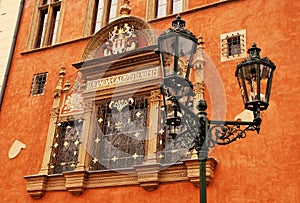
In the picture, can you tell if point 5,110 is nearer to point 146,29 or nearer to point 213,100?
point 146,29

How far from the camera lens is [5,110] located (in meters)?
11.3

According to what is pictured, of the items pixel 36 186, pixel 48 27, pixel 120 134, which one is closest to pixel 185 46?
pixel 120 134

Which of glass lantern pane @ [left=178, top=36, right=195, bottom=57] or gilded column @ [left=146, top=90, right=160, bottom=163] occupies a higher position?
gilded column @ [left=146, top=90, right=160, bottom=163]

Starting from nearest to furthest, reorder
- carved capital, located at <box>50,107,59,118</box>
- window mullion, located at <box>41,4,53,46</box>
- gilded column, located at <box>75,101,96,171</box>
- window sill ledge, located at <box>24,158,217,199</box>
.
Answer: window sill ledge, located at <box>24,158,217,199</box>, gilded column, located at <box>75,101,96,171</box>, carved capital, located at <box>50,107,59,118</box>, window mullion, located at <box>41,4,53,46</box>

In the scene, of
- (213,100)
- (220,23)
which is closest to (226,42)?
(220,23)

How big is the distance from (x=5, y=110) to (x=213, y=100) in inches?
223

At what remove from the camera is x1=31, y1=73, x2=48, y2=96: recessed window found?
11.1m

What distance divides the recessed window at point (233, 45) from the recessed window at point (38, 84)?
4712 millimetres

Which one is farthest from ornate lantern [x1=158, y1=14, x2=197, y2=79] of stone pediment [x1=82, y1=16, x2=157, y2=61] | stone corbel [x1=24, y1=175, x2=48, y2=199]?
stone corbel [x1=24, y1=175, x2=48, y2=199]

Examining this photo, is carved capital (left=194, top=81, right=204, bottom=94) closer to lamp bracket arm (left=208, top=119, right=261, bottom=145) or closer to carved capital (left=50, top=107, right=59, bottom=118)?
carved capital (left=50, top=107, right=59, bottom=118)

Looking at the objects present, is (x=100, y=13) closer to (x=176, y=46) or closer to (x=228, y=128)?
(x=176, y=46)

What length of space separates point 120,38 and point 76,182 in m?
3.42

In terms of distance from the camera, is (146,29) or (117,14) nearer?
(146,29)

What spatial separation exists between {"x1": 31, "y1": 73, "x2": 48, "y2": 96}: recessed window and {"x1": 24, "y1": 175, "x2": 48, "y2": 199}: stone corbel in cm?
231
